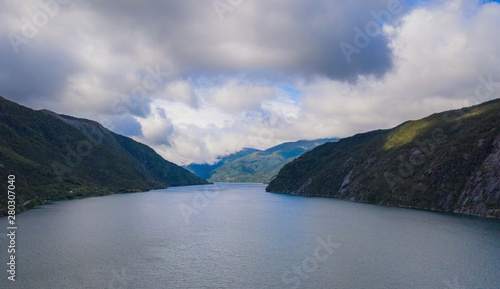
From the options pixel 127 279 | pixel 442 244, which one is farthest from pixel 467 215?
pixel 127 279

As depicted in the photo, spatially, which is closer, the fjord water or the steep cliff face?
the fjord water

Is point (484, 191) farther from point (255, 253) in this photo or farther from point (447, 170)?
point (255, 253)

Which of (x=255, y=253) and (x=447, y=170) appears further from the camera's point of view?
(x=447, y=170)

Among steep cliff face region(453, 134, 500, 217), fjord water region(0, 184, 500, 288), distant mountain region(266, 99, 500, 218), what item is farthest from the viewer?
distant mountain region(266, 99, 500, 218)

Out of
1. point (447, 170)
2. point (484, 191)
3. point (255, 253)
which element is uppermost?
point (447, 170)

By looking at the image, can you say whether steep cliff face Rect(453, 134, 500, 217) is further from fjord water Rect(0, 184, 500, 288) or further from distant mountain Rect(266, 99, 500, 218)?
fjord water Rect(0, 184, 500, 288)

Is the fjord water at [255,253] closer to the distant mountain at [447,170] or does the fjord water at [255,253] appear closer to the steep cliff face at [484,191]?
the steep cliff face at [484,191]

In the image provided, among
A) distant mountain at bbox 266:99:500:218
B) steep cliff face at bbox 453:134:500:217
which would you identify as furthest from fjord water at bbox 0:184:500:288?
distant mountain at bbox 266:99:500:218

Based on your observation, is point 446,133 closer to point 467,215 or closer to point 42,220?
point 467,215

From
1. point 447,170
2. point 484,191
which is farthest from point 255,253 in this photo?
point 447,170
